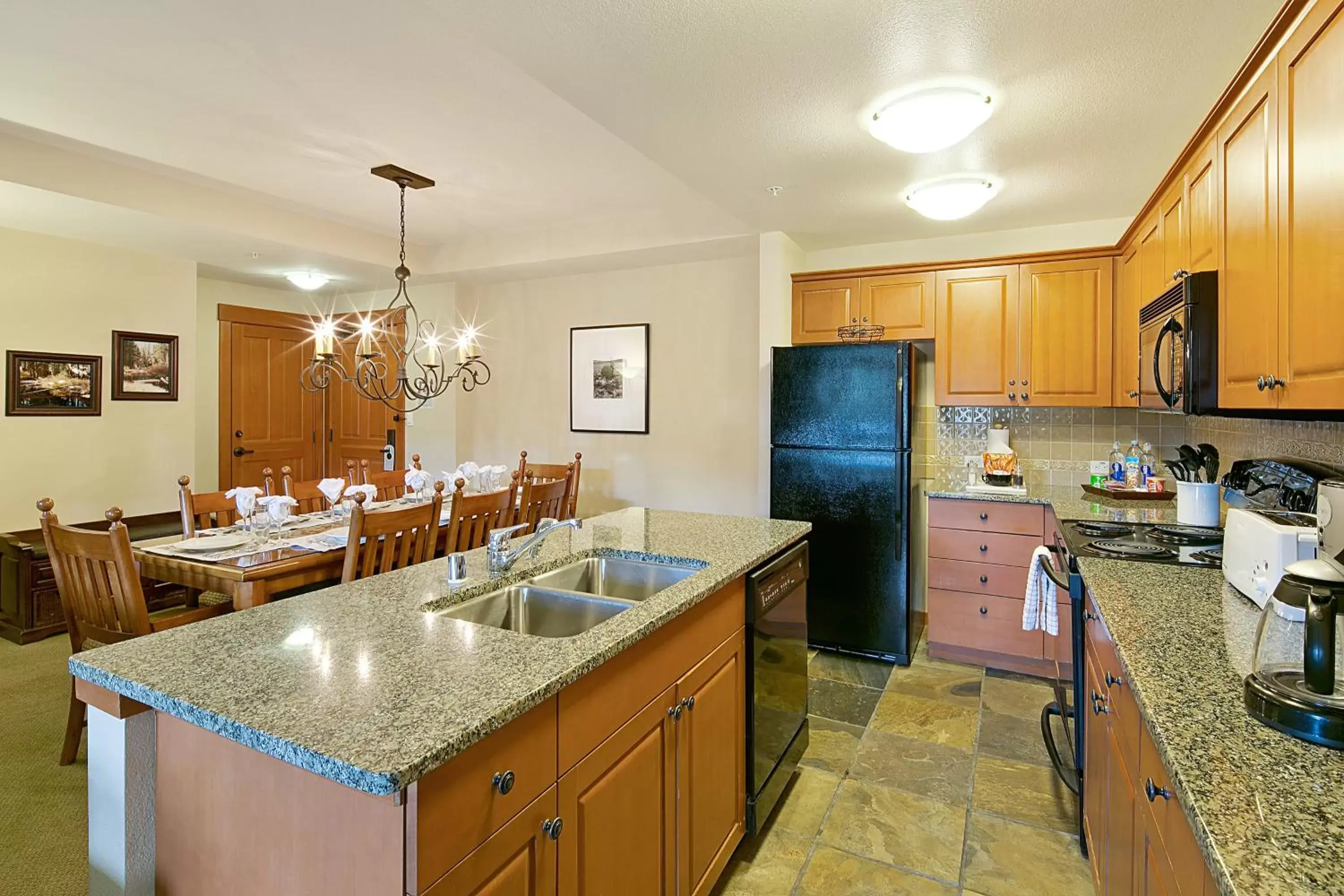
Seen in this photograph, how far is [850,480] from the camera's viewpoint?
3420 millimetres

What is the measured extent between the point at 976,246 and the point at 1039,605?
7.80 ft

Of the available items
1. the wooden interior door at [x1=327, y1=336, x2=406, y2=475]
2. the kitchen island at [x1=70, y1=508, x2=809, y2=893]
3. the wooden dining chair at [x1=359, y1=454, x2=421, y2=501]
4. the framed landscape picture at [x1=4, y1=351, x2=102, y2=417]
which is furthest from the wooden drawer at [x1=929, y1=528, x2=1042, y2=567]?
the framed landscape picture at [x1=4, y1=351, x2=102, y2=417]

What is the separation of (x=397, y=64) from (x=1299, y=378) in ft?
9.29

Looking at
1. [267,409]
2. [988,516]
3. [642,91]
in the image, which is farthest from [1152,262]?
[267,409]

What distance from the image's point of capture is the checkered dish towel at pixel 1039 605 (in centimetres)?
224

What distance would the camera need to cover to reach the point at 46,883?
6.00 ft

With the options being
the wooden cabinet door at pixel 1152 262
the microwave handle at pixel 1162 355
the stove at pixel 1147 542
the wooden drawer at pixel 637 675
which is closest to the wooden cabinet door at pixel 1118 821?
the stove at pixel 1147 542

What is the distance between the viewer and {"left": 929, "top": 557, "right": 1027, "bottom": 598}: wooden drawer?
330 centimetres

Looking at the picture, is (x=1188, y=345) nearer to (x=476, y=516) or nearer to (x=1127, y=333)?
(x=1127, y=333)

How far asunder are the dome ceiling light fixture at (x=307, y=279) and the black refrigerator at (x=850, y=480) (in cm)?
370

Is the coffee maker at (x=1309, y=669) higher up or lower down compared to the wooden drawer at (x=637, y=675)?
higher up

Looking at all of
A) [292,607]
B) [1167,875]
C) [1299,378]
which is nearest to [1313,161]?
[1299,378]

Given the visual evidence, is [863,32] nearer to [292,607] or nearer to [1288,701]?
[1288,701]

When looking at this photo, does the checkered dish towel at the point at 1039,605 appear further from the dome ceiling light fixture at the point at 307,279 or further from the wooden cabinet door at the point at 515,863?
the dome ceiling light fixture at the point at 307,279
